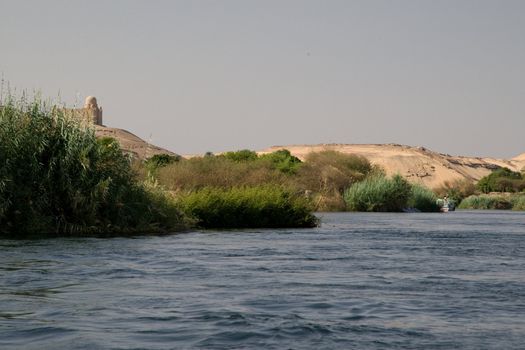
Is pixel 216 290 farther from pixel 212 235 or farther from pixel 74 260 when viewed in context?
pixel 212 235

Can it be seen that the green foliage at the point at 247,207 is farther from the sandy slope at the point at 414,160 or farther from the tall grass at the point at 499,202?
the sandy slope at the point at 414,160

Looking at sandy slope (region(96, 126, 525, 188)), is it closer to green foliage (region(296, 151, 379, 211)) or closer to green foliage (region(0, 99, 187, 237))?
green foliage (region(296, 151, 379, 211))

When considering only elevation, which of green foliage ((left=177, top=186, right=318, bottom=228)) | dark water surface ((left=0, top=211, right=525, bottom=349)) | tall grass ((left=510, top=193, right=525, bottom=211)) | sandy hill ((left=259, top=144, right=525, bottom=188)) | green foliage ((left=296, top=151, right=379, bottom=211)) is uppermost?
sandy hill ((left=259, top=144, right=525, bottom=188))

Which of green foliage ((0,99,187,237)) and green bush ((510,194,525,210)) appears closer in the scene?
green foliage ((0,99,187,237))

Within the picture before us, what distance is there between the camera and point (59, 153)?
2366cm

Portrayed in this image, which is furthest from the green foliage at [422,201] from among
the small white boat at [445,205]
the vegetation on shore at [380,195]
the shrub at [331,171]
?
the shrub at [331,171]

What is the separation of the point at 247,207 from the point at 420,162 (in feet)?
425

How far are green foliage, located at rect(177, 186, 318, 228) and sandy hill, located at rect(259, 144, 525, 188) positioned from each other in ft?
349

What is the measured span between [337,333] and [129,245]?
11.6 meters

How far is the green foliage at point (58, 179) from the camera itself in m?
22.8

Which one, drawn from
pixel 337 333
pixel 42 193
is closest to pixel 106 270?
pixel 337 333

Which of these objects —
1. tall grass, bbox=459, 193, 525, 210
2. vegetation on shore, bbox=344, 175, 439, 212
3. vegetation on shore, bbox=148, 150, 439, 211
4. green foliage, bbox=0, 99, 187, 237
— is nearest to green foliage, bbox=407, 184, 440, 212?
vegetation on shore, bbox=148, 150, 439, 211

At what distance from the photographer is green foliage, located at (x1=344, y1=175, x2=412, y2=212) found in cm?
5559

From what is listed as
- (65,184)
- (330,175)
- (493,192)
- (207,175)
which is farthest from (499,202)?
(65,184)
